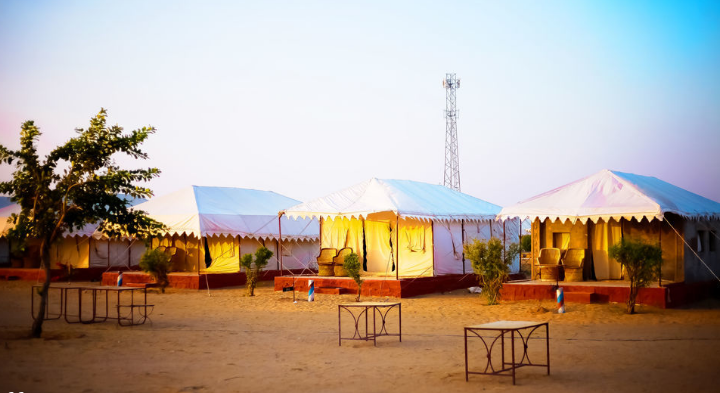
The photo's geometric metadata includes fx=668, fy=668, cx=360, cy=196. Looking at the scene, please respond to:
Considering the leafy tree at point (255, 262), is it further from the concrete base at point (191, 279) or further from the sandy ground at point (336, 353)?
the sandy ground at point (336, 353)

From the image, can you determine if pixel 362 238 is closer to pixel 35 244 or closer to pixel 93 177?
pixel 93 177

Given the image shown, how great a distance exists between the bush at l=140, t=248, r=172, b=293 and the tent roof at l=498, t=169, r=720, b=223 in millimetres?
10279

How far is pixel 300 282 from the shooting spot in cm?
1927

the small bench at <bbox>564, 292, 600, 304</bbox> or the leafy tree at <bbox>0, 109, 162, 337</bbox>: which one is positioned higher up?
the leafy tree at <bbox>0, 109, 162, 337</bbox>

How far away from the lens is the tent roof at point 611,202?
49.3 ft

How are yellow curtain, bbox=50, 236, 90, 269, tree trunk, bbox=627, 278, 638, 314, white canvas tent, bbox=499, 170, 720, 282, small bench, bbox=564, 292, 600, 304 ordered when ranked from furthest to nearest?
yellow curtain, bbox=50, 236, 90, 269 → white canvas tent, bbox=499, 170, 720, 282 → small bench, bbox=564, 292, 600, 304 → tree trunk, bbox=627, 278, 638, 314

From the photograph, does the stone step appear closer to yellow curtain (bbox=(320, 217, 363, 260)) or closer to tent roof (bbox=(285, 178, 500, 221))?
A: tent roof (bbox=(285, 178, 500, 221))

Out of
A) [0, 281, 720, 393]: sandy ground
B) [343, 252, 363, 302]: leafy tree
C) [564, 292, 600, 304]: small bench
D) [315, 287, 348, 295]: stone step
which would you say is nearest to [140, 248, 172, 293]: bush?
[315, 287, 348, 295]: stone step

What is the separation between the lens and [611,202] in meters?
15.6

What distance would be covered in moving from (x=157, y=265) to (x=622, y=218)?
43.5ft

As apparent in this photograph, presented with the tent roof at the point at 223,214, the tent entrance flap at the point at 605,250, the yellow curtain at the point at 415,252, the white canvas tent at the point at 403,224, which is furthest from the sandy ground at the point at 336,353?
the tent roof at the point at 223,214

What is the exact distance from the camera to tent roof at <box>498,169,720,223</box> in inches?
591

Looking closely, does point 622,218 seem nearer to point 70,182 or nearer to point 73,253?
point 70,182

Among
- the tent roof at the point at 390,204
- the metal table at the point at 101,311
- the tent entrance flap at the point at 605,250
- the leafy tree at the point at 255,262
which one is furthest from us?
the leafy tree at the point at 255,262
